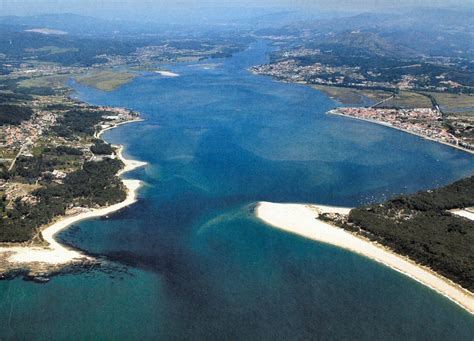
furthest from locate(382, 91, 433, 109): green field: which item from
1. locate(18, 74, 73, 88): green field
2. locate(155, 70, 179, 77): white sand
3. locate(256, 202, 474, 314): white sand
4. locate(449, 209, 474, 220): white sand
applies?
locate(18, 74, 73, 88): green field

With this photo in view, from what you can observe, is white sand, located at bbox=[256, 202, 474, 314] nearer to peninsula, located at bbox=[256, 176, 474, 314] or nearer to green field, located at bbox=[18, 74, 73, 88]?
peninsula, located at bbox=[256, 176, 474, 314]

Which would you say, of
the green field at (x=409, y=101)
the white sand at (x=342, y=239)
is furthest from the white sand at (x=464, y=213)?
the green field at (x=409, y=101)

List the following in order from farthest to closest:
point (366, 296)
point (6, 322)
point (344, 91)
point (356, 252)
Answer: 1. point (344, 91)
2. point (356, 252)
3. point (366, 296)
4. point (6, 322)

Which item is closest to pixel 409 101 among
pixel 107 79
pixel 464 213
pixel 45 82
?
pixel 464 213

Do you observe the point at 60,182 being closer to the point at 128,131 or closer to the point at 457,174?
the point at 128,131

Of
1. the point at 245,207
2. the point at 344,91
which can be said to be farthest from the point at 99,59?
the point at 245,207

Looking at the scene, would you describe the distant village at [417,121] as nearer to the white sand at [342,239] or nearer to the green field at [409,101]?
the green field at [409,101]
